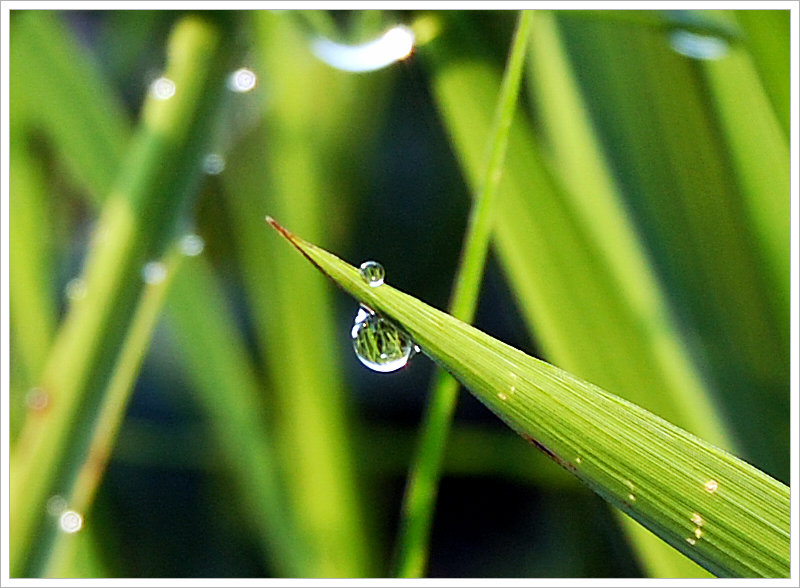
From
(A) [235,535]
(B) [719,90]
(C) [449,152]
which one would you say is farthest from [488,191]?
(A) [235,535]

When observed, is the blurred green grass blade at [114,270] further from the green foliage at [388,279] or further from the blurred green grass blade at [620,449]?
the blurred green grass blade at [620,449]

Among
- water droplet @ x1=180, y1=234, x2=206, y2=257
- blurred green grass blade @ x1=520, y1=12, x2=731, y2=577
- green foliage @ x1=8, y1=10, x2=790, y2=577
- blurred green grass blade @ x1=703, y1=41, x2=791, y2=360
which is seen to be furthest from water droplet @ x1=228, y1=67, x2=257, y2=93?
blurred green grass blade @ x1=703, y1=41, x2=791, y2=360

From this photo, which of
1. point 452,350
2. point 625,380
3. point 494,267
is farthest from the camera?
point 494,267

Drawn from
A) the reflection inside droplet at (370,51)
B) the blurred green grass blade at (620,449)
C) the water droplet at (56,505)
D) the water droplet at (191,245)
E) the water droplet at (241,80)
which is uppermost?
the reflection inside droplet at (370,51)

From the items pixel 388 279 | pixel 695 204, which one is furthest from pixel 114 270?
pixel 695 204

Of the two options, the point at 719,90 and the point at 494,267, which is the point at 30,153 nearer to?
the point at 494,267

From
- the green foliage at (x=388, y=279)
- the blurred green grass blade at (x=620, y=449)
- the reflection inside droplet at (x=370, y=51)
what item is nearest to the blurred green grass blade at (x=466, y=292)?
the green foliage at (x=388, y=279)

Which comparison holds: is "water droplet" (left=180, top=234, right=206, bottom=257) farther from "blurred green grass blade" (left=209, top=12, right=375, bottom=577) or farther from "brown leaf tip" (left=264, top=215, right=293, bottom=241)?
"brown leaf tip" (left=264, top=215, right=293, bottom=241)
